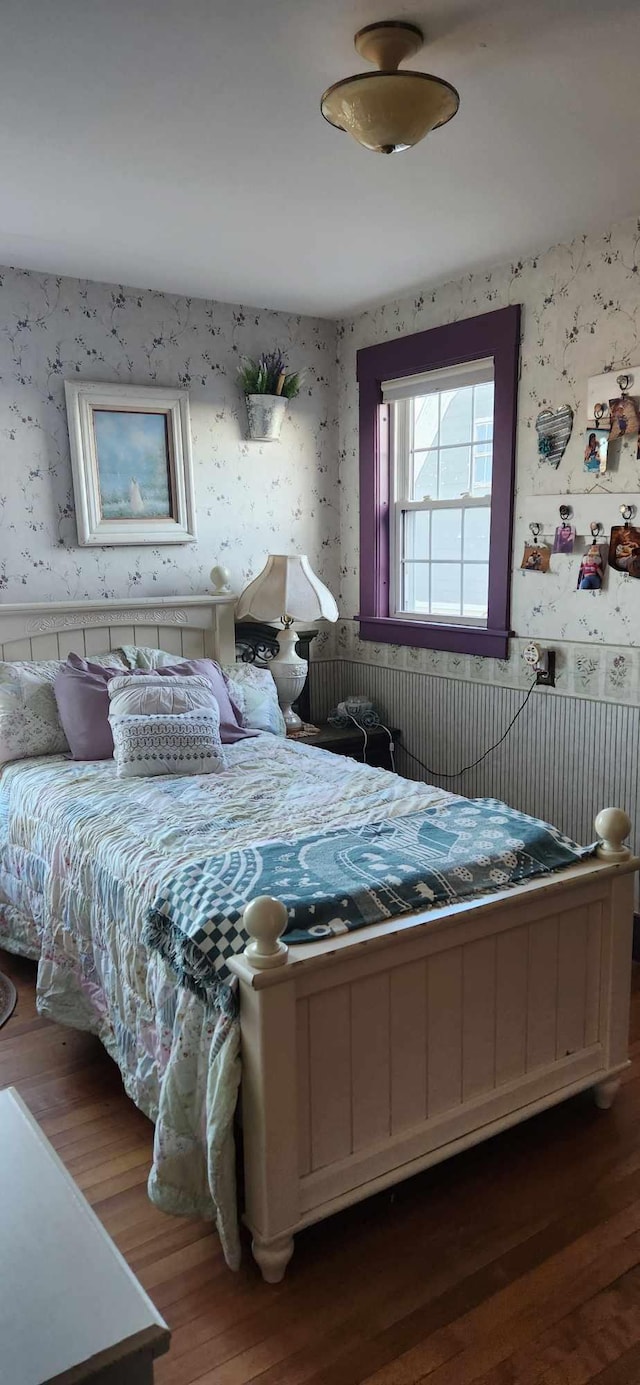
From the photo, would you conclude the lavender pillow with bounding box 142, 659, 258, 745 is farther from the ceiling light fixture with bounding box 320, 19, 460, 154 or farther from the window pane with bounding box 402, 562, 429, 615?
the ceiling light fixture with bounding box 320, 19, 460, 154

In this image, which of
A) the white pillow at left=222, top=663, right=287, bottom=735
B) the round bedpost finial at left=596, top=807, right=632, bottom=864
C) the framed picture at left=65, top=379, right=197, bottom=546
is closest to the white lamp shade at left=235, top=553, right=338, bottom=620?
the white pillow at left=222, top=663, right=287, bottom=735

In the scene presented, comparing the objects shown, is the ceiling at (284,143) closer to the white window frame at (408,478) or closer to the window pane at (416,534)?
the white window frame at (408,478)

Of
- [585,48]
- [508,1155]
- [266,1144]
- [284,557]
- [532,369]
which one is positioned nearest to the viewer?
[266,1144]

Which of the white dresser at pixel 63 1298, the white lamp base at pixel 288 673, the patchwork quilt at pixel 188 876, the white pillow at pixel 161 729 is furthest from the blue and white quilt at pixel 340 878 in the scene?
the white lamp base at pixel 288 673

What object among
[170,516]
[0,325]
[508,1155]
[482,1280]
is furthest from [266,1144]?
[0,325]

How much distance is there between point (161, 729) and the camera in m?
2.96

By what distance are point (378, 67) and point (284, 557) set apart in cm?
204

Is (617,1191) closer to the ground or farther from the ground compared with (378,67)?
closer to the ground

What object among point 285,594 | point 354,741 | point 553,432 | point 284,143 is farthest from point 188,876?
point 553,432

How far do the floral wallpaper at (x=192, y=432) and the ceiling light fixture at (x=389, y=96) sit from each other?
6.06ft

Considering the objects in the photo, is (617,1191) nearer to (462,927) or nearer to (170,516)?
(462,927)

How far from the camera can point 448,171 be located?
2.46 meters

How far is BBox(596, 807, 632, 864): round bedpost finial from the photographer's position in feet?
7.09

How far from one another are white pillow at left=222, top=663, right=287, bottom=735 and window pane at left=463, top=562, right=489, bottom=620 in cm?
90
